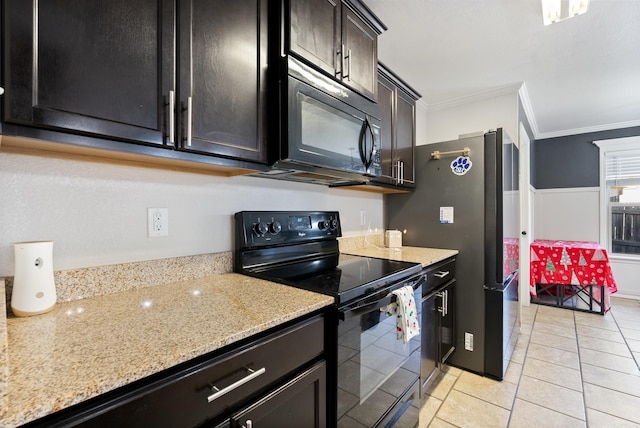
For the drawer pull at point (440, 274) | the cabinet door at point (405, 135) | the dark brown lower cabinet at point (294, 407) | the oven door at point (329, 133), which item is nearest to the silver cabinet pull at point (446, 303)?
the drawer pull at point (440, 274)

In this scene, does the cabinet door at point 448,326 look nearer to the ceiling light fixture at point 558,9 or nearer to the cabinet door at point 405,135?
the cabinet door at point 405,135

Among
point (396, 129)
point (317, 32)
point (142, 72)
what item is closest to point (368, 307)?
point (142, 72)

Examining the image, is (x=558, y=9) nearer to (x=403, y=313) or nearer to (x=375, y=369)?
(x=403, y=313)

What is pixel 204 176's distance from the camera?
4.61 ft

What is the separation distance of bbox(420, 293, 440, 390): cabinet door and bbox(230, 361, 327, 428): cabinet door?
958 mm

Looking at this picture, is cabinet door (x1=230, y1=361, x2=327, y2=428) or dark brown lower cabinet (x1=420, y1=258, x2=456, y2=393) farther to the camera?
dark brown lower cabinet (x1=420, y1=258, x2=456, y2=393)

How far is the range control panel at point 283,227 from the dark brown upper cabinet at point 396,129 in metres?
0.45

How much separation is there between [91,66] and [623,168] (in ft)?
19.5

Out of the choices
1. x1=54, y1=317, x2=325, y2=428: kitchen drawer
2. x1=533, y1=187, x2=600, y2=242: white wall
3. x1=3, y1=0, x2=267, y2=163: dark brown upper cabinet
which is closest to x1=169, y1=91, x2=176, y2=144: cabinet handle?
x1=3, y1=0, x2=267, y2=163: dark brown upper cabinet

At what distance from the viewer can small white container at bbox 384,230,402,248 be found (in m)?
2.48

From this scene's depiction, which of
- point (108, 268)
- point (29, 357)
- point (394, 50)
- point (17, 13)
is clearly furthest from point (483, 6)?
point (29, 357)

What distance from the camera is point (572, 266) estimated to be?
3.63 m

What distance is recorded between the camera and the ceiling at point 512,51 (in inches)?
73.5

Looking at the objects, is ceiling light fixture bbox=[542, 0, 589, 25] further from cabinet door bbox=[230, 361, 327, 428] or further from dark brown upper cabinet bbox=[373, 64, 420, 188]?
cabinet door bbox=[230, 361, 327, 428]
